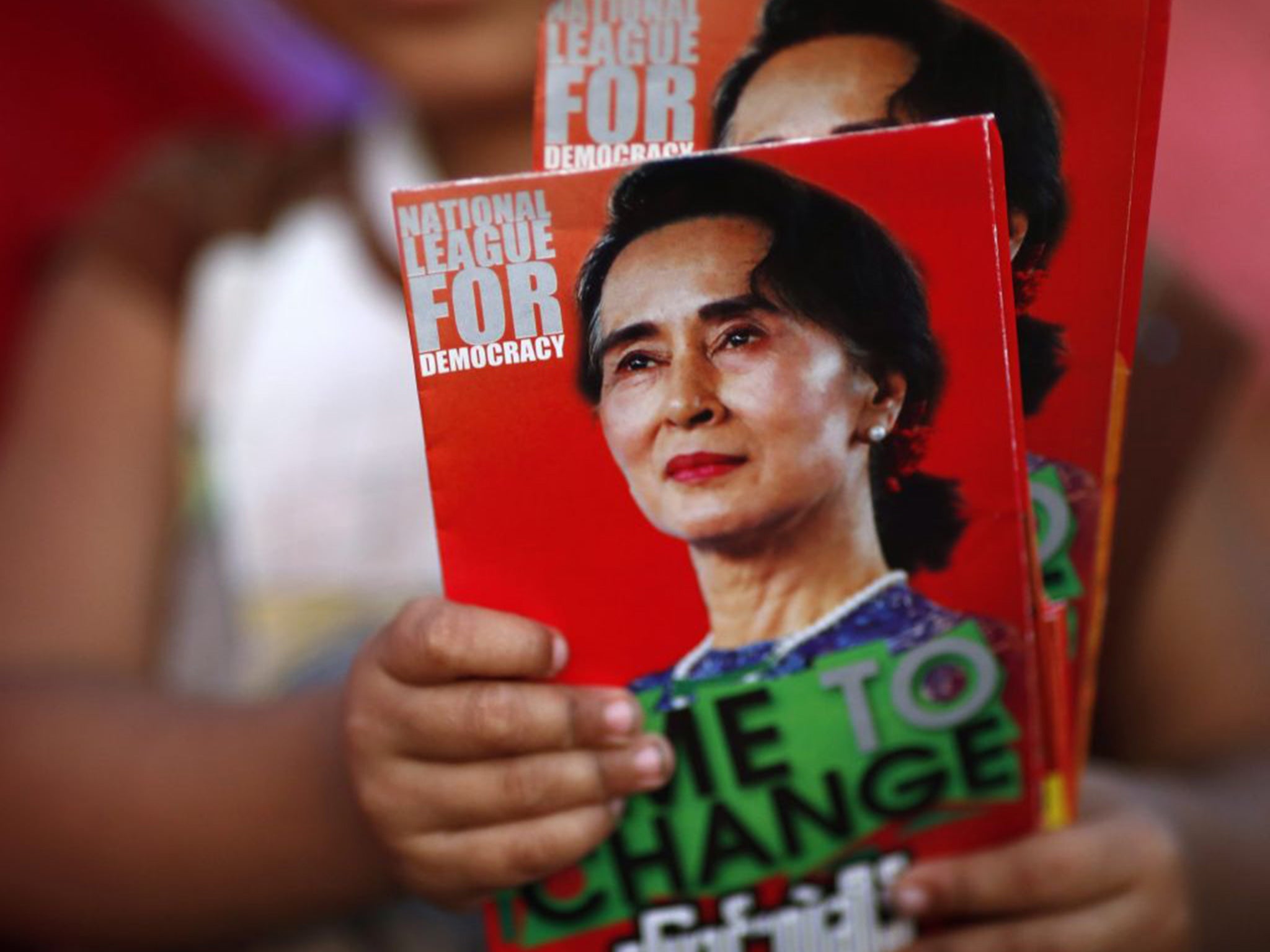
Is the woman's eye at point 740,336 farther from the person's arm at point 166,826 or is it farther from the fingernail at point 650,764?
the person's arm at point 166,826

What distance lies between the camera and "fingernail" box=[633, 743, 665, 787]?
35cm

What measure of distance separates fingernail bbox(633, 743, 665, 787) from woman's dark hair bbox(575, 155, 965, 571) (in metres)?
0.12

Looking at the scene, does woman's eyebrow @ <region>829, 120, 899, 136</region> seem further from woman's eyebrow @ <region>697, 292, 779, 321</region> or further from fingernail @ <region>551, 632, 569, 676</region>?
fingernail @ <region>551, 632, 569, 676</region>

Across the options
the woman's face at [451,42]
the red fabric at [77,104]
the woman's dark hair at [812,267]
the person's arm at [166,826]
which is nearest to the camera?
the woman's dark hair at [812,267]

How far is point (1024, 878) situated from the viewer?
39 cm

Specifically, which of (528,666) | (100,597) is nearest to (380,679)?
(528,666)

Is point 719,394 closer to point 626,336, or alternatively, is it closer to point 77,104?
point 626,336

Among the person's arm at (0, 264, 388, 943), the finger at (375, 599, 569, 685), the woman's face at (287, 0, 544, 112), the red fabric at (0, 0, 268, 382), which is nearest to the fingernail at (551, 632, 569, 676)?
the finger at (375, 599, 569, 685)

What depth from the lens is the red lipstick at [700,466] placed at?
324 millimetres

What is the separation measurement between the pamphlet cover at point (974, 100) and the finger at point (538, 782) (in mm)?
168

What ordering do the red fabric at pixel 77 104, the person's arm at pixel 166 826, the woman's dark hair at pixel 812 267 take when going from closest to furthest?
the woman's dark hair at pixel 812 267 < the person's arm at pixel 166 826 < the red fabric at pixel 77 104

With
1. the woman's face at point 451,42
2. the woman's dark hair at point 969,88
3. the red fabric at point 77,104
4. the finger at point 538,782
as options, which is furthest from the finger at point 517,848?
the red fabric at point 77,104

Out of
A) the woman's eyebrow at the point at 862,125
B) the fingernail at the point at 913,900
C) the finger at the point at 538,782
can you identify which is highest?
the woman's eyebrow at the point at 862,125

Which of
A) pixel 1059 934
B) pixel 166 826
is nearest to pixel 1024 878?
pixel 1059 934
